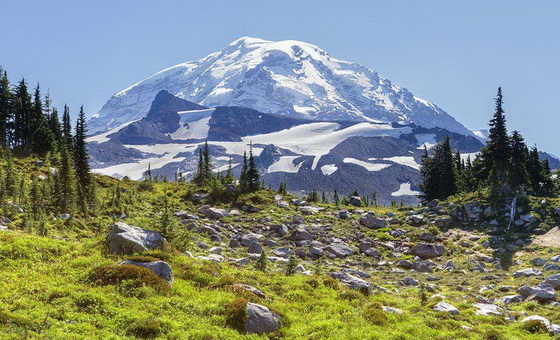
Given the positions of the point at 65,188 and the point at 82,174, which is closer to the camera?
the point at 65,188

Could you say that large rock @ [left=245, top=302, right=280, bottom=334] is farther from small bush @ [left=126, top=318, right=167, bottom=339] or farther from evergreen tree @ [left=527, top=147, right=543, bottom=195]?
evergreen tree @ [left=527, top=147, right=543, bottom=195]

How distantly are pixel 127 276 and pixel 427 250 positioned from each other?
27756 millimetres

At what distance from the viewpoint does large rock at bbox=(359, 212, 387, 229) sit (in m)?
47.3

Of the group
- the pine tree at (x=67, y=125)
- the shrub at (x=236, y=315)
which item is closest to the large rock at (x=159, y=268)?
the shrub at (x=236, y=315)

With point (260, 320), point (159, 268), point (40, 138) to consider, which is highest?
point (40, 138)

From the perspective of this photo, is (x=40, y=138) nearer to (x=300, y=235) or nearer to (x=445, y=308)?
Answer: (x=300, y=235)

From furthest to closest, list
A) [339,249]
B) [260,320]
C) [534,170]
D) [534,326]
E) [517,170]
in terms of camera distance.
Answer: [534,170] < [517,170] < [339,249] < [534,326] < [260,320]

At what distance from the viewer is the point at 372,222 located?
47.8 metres

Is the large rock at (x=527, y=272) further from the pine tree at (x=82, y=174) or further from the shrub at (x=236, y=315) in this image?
the pine tree at (x=82, y=174)

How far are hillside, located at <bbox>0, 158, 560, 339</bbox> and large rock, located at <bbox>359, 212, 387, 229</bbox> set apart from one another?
0.21 m

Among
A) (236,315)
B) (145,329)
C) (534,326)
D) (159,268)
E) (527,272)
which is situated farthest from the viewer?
(527,272)

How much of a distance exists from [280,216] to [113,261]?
29823 mm

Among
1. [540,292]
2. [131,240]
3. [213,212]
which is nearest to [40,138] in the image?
[213,212]

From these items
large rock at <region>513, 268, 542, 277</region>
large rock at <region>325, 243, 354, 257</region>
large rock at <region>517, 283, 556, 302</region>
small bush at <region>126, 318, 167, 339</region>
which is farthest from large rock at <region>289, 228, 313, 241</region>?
small bush at <region>126, 318, 167, 339</region>
